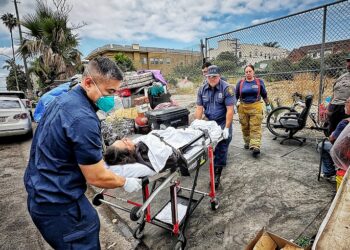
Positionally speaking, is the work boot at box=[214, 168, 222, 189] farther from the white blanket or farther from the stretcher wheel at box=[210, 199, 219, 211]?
the white blanket

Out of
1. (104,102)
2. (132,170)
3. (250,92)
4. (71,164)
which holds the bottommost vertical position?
(132,170)

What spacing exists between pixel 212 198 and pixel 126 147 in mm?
1506

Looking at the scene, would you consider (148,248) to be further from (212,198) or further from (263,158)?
(263,158)

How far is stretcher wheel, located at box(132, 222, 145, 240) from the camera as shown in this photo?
9.00ft

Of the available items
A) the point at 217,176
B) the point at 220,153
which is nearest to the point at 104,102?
the point at 220,153

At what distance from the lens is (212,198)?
306 centimetres

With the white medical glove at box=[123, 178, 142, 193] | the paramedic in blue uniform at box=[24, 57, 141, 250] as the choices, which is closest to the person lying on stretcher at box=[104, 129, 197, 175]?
the white medical glove at box=[123, 178, 142, 193]

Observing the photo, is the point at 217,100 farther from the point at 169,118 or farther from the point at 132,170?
the point at 132,170

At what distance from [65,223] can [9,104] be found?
26.1 ft

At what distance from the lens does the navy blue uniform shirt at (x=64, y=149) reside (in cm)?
145

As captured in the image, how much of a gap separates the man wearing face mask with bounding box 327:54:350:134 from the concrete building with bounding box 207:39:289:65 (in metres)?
1.70

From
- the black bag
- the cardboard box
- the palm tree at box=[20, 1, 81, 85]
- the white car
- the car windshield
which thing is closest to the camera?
the cardboard box

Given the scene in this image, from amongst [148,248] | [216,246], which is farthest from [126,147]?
[216,246]

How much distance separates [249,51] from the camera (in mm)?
6070
